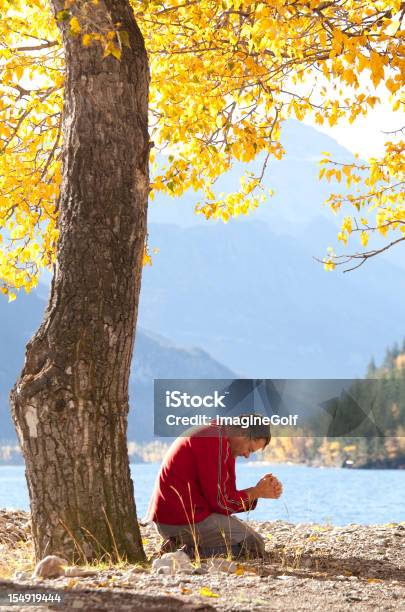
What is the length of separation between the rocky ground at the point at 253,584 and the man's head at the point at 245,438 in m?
0.76

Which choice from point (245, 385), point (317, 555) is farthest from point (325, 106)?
point (317, 555)

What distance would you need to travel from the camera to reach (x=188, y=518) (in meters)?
6.52

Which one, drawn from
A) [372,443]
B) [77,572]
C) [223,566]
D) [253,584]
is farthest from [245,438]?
[372,443]

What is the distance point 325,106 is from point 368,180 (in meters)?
1.05

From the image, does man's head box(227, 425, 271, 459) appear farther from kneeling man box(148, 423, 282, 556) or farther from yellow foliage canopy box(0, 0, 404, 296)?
yellow foliage canopy box(0, 0, 404, 296)

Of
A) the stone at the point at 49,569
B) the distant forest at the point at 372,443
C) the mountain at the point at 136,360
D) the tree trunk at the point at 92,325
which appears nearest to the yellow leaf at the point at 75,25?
the tree trunk at the point at 92,325

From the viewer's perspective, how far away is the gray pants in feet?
21.7

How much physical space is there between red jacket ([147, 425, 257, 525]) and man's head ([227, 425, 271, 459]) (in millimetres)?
62

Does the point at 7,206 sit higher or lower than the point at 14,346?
lower

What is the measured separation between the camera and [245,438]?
6.51m

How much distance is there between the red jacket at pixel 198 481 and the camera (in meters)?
6.46

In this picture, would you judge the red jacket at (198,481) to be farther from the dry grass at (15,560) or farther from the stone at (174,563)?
the dry grass at (15,560)

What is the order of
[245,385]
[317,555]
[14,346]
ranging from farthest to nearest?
[14,346], [245,385], [317,555]

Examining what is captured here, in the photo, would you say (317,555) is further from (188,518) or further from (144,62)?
(144,62)
